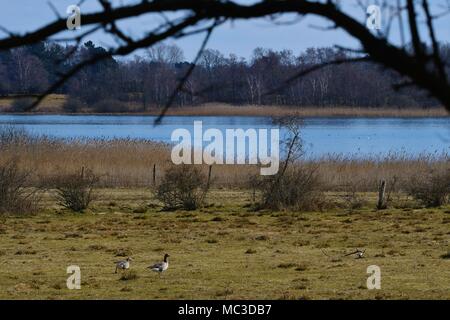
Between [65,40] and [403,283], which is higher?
[65,40]

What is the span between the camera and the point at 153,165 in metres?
29.4

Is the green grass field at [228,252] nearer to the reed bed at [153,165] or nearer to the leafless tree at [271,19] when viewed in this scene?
the reed bed at [153,165]

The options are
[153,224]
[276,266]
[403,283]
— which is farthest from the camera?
[153,224]

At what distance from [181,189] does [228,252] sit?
9.91 meters

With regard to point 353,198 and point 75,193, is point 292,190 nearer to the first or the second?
point 353,198

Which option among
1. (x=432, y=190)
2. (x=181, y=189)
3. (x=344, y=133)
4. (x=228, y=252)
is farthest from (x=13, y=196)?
(x=344, y=133)

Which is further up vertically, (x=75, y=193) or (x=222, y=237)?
(x=75, y=193)

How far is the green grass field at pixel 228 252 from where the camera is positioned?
1077cm

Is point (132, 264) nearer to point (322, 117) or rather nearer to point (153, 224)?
point (153, 224)

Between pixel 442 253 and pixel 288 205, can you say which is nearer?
pixel 442 253

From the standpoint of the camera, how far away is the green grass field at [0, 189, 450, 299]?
35.3 feet
